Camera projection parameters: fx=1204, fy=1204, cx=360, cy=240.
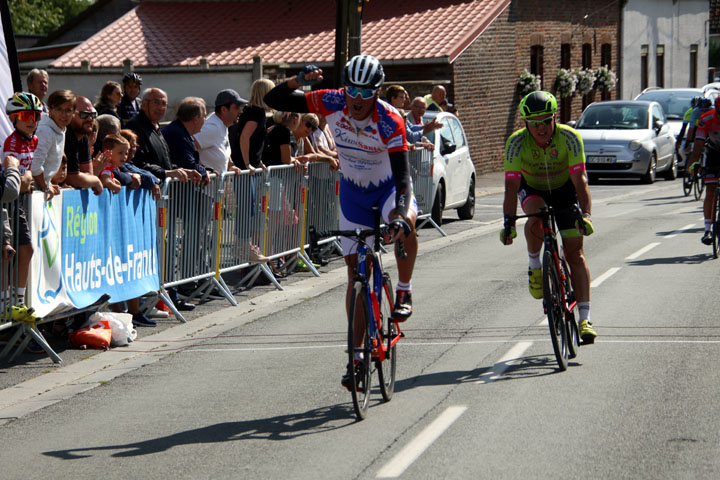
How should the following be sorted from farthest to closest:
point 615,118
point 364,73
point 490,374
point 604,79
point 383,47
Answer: point 604,79 → point 383,47 → point 615,118 → point 490,374 → point 364,73

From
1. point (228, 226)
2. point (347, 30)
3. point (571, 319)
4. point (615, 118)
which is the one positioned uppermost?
point (347, 30)

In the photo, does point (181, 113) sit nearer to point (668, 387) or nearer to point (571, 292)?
point (571, 292)

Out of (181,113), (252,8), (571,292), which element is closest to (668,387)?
(571,292)

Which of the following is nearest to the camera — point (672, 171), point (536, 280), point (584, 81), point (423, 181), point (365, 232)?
point (365, 232)

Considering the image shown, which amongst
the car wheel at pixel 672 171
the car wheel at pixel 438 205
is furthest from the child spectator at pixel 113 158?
the car wheel at pixel 672 171

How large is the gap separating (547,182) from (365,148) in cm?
179

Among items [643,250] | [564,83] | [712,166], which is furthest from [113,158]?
[564,83]

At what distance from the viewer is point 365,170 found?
24.8 feet

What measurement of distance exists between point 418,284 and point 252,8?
87.7ft

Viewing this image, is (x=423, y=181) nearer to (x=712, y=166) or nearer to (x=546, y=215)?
(x=712, y=166)

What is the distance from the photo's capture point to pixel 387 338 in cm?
749

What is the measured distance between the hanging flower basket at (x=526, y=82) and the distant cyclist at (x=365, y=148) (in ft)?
92.9

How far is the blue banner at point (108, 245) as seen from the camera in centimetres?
955

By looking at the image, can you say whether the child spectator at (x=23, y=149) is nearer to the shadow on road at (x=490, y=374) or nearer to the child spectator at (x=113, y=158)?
the child spectator at (x=113, y=158)
